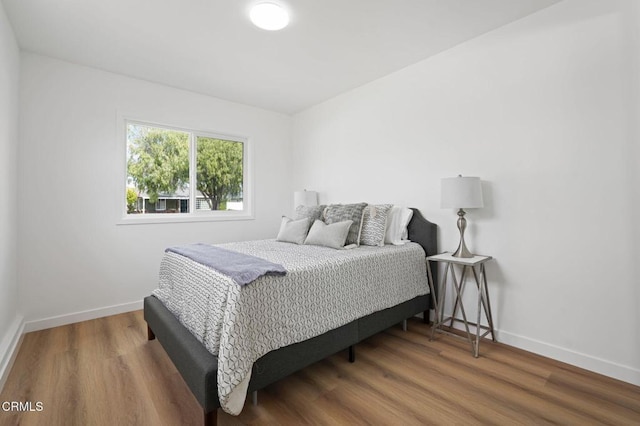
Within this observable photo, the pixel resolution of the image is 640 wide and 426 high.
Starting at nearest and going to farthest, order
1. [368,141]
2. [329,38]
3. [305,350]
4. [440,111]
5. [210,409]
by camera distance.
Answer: [210,409]
[305,350]
[329,38]
[440,111]
[368,141]

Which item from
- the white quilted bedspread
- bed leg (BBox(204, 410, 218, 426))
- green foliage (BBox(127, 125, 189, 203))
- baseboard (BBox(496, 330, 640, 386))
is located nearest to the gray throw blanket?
the white quilted bedspread

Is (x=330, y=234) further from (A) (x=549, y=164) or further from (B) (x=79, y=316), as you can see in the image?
(B) (x=79, y=316)

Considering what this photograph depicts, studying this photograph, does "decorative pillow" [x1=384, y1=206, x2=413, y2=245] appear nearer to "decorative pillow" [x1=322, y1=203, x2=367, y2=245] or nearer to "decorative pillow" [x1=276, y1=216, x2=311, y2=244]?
"decorative pillow" [x1=322, y1=203, x2=367, y2=245]

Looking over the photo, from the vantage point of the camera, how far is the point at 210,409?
139 cm

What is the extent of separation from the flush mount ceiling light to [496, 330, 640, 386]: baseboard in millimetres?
2895

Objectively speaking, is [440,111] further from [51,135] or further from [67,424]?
[51,135]

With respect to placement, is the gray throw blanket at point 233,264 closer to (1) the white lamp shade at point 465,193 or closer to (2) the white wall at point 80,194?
(2) the white wall at point 80,194

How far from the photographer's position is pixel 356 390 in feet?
5.90

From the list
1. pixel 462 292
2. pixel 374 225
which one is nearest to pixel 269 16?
pixel 374 225

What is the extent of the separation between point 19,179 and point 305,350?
2.86 metres

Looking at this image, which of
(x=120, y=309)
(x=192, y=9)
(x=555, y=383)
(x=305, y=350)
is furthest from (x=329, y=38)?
(x=120, y=309)

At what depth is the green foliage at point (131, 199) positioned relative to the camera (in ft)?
10.8

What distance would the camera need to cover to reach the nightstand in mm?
2254

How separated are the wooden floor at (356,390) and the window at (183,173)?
162 centimetres
